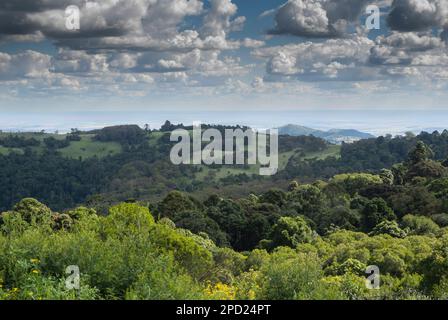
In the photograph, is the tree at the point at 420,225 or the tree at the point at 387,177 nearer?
the tree at the point at 420,225

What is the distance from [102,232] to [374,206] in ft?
196

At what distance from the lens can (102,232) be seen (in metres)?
22.2

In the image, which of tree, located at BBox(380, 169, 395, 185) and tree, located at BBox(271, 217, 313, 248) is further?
tree, located at BBox(380, 169, 395, 185)

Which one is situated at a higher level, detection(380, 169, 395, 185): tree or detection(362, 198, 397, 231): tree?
detection(380, 169, 395, 185): tree

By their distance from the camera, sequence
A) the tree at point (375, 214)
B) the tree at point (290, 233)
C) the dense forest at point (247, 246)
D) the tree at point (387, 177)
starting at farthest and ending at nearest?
the tree at point (387, 177) → the tree at point (375, 214) → the tree at point (290, 233) → the dense forest at point (247, 246)

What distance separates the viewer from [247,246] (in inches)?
3140

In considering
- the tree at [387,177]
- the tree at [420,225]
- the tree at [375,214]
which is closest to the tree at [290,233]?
the tree at [375,214]

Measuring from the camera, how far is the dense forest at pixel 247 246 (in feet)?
46.2

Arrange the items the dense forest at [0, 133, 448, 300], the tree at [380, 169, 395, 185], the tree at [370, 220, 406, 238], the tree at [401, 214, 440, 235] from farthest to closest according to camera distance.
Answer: the tree at [380, 169, 395, 185], the tree at [401, 214, 440, 235], the tree at [370, 220, 406, 238], the dense forest at [0, 133, 448, 300]

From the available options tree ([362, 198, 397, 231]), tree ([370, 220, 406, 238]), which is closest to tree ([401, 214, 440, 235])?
tree ([370, 220, 406, 238])

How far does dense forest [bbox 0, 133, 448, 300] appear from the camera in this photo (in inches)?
555

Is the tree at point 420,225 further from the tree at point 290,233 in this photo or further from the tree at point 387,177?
the tree at point 387,177

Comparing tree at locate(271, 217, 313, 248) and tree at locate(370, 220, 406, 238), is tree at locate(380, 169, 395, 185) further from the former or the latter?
tree at locate(271, 217, 313, 248)
